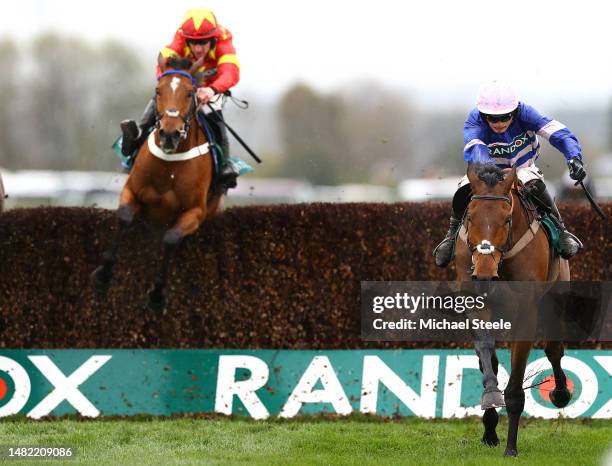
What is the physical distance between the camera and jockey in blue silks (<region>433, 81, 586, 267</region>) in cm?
709

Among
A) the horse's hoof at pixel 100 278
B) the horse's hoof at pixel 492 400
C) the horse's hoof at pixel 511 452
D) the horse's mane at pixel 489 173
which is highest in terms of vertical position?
the horse's mane at pixel 489 173

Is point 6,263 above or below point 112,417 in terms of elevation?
above

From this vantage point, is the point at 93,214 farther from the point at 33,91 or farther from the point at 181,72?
the point at 33,91

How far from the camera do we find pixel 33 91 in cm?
4078

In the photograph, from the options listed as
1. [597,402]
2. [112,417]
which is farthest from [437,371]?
[112,417]

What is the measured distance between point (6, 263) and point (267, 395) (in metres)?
2.50

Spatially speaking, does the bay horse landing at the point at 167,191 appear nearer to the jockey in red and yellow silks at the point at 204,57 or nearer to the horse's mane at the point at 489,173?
the jockey in red and yellow silks at the point at 204,57

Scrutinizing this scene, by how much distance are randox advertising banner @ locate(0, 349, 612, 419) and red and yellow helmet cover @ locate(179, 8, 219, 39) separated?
2647mm

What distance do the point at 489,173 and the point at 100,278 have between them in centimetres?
363

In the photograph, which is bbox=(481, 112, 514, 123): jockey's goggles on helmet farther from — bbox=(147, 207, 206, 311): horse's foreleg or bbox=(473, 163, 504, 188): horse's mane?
bbox=(147, 207, 206, 311): horse's foreleg

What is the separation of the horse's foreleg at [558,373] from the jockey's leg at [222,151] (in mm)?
3127

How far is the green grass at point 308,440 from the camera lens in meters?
6.84

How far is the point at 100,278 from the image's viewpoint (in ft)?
28.9

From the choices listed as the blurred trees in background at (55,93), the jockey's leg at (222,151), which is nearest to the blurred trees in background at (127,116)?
the blurred trees in background at (55,93)
